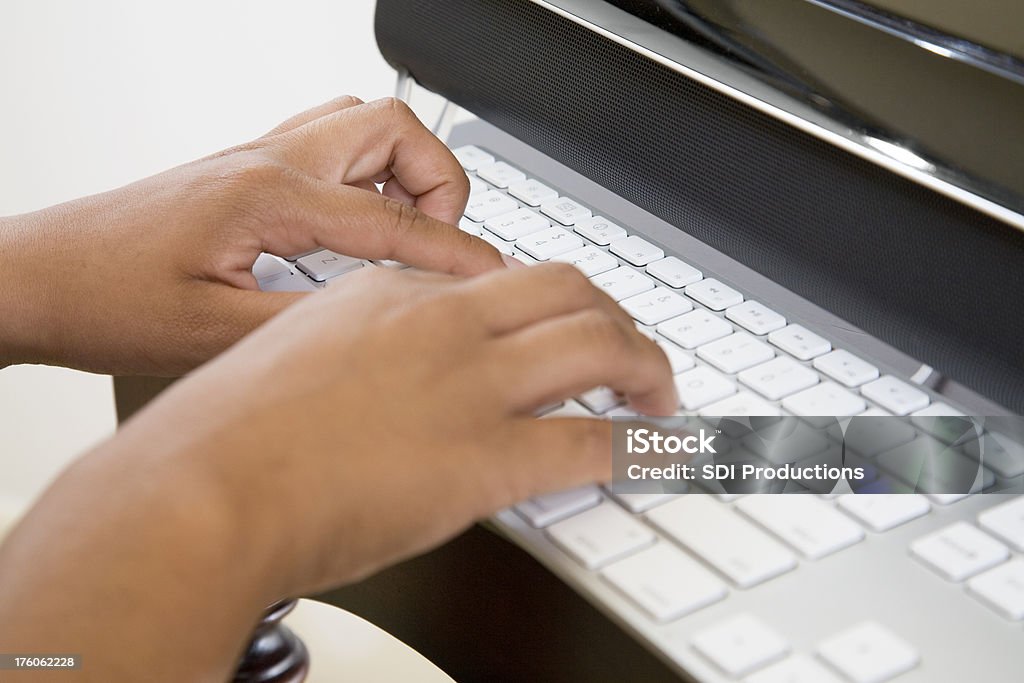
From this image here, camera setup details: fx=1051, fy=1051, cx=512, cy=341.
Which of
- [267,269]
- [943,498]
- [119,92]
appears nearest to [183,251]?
[267,269]

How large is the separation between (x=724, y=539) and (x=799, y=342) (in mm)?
144

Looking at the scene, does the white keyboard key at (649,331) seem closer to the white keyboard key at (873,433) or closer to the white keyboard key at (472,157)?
the white keyboard key at (873,433)

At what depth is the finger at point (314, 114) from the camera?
0.61 m

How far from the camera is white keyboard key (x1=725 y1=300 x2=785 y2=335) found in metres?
0.50

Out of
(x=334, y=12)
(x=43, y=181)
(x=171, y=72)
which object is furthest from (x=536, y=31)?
(x=43, y=181)

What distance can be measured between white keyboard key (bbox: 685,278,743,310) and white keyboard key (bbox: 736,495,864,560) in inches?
5.7

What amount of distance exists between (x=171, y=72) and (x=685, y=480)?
1.05 metres

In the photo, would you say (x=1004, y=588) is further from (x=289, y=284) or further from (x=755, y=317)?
(x=289, y=284)

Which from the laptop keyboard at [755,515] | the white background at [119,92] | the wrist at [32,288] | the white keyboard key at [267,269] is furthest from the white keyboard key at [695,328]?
the white background at [119,92]

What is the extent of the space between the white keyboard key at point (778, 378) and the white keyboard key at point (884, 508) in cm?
7

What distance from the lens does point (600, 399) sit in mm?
453

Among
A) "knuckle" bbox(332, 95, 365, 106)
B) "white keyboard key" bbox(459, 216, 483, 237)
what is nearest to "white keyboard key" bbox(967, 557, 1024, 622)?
"white keyboard key" bbox(459, 216, 483, 237)

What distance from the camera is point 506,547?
406 millimetres

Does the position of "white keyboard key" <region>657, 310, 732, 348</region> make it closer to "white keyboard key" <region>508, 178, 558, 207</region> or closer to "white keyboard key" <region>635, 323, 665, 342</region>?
"white keyboard key" <region>635, 323, 665, 342</region>
